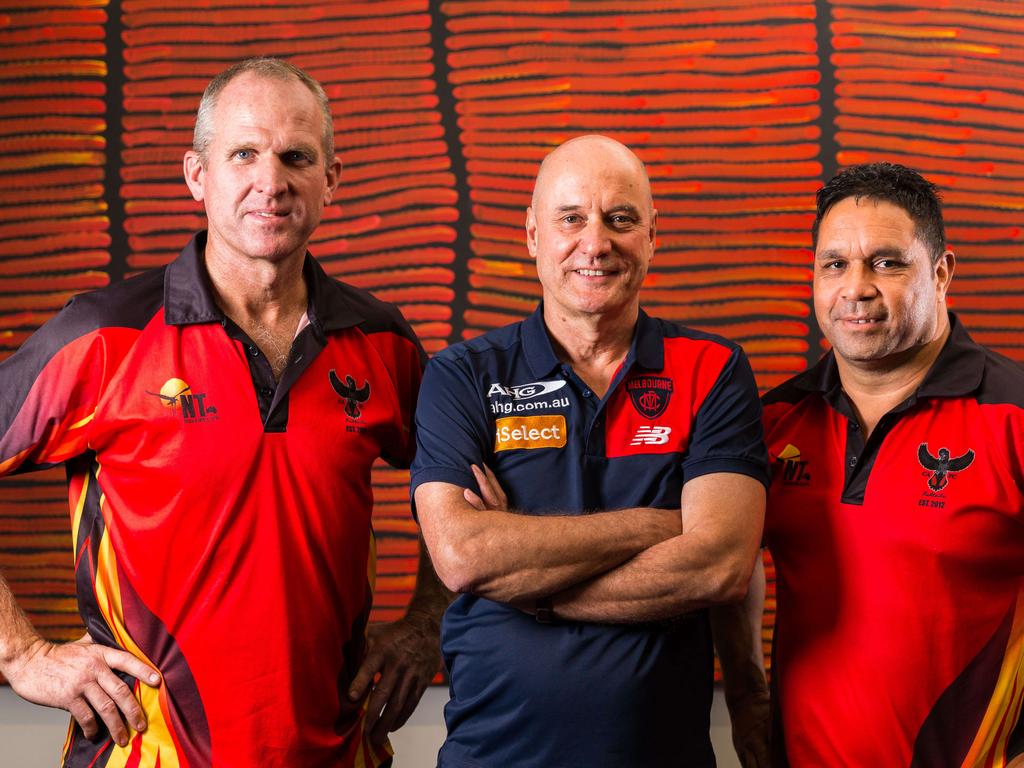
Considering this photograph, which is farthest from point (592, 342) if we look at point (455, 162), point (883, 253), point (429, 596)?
point (455, 162)

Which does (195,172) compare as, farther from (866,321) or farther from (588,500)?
(866,321)

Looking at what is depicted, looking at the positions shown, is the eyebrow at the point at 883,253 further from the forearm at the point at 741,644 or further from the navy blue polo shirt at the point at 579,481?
the forearm at the point at 741,644

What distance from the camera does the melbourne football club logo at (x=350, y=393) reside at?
5.52 ft

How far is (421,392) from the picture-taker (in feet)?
5.40

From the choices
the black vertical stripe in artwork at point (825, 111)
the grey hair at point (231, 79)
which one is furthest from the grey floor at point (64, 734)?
the grey hair at point (231, 79)

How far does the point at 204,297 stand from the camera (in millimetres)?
1624

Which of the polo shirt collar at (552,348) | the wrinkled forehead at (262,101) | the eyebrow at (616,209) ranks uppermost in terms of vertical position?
the wrinkled forehead at (262,101)

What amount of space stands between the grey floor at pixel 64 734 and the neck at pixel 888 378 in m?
0.96

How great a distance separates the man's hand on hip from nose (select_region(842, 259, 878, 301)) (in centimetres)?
132

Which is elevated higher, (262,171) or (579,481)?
(262,171)

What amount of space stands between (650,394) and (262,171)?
751 millimetres

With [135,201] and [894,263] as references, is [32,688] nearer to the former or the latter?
[135,201]

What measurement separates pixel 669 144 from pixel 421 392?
3.68 ft

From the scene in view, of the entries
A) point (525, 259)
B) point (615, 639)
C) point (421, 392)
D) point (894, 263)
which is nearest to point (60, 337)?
point (421, 392)
